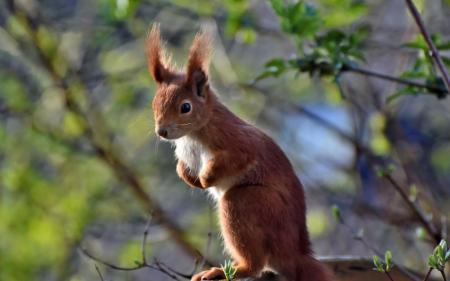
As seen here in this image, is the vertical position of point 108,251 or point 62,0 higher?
point 62,0

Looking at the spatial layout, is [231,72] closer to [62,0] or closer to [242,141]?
[62,0]

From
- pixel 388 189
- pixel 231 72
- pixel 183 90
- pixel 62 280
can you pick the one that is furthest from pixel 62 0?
pixel 183 90

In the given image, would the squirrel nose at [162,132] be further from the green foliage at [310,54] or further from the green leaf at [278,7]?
the green leaf at [278,7]

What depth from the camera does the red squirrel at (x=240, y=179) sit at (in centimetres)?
197

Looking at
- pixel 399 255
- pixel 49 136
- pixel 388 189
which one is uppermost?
pixel 49 136

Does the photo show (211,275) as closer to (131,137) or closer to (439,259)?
(439,259)

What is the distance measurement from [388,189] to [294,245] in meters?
Result: 2.52

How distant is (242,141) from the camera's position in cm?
200

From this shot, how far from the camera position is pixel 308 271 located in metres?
1.95

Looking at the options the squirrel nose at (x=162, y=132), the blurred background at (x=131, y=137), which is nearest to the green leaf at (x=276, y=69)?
the squirrel nose at (x=162, y=132)

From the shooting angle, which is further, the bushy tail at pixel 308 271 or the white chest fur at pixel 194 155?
the white chest fur at pixel 194 155

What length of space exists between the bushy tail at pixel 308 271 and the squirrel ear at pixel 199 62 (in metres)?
0.44

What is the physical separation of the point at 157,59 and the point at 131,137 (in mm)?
2594

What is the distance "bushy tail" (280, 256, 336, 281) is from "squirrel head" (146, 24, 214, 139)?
38cm
